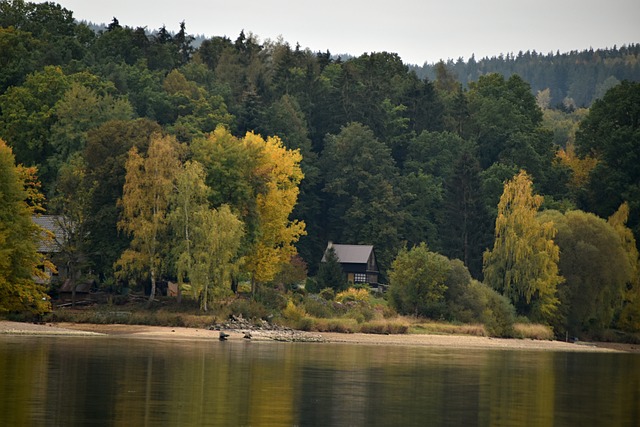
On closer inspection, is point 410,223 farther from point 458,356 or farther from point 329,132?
point 458,356

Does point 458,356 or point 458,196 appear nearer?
point 458,356

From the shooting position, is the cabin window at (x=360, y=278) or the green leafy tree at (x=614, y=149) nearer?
the cabin window at (x=360, y=278)

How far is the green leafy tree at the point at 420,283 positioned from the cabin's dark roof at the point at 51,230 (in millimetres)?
24966

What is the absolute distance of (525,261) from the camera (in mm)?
93438

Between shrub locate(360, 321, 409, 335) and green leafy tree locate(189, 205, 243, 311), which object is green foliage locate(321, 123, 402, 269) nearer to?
shrub locate(360, 321, 409, 335)

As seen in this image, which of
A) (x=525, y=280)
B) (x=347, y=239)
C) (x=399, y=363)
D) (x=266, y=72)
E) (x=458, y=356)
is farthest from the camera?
(x=266, y=72)

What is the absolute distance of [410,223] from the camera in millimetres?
122375

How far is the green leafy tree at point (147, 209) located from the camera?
79.5m

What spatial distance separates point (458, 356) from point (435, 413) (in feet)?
98.4

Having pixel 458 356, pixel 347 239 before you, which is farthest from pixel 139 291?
pixel 347 239

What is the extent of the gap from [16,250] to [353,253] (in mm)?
47211

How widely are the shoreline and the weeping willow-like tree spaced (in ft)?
15.6

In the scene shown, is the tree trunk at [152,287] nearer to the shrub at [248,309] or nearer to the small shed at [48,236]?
the shrub at [248,309]

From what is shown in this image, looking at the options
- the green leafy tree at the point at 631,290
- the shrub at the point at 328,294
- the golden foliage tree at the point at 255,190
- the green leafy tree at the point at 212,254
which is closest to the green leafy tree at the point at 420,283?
the shrub at the point at 328,294
